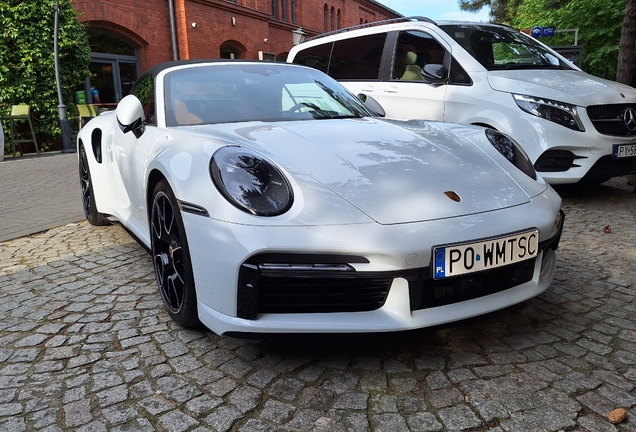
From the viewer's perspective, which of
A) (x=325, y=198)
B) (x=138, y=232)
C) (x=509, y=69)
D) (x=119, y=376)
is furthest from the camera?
(x=509, y=69)

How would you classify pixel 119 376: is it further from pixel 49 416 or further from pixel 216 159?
pixel 216 159

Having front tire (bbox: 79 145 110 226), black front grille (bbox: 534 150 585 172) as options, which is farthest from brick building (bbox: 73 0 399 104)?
black front grille (bbox: 534 150 585 172)

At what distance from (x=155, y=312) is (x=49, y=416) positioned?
0.90 metres

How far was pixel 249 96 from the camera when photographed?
3.01 m

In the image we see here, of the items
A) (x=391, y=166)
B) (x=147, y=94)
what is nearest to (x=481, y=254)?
(x=391, y=166)

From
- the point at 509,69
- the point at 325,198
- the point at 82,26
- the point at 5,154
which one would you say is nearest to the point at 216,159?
the point at 325,198

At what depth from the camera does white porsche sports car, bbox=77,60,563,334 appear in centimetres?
183

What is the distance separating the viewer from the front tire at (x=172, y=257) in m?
2.16

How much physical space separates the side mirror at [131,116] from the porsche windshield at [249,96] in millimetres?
167

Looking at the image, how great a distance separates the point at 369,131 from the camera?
259 centimetres

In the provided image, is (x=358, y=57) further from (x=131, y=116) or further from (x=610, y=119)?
(x=131, y=116)

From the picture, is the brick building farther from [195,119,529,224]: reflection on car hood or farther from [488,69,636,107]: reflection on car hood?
[195,119,529,224]: reflection on car hood

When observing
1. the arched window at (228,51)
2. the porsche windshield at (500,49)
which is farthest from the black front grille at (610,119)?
the arched window at (228,51)

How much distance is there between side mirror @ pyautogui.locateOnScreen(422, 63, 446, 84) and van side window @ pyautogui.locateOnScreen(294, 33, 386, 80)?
95 cm
